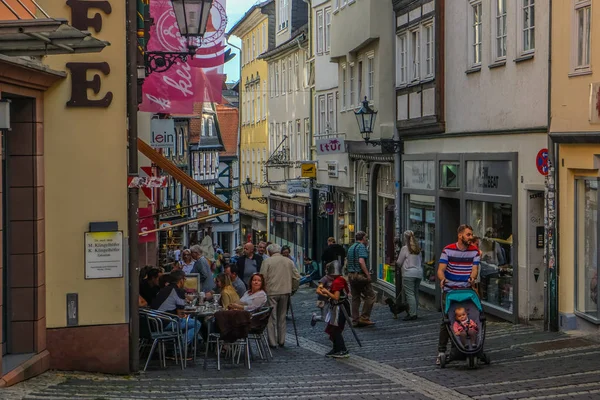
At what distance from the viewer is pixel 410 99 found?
2620 cm

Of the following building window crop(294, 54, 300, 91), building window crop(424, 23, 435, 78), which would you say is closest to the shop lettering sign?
building window crop(424, 23, 435, 78)

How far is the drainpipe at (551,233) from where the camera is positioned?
16703 millimetres

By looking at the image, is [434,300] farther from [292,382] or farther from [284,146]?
[284,146]

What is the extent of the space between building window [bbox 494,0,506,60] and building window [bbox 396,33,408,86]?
6.92 m

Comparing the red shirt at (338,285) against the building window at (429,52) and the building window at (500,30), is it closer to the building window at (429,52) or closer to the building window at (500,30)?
the building window at (500,30)

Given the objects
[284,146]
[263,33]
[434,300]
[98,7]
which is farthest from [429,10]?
[263,33]

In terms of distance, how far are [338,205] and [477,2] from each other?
1673 centimetres

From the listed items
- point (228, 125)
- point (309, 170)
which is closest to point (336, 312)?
point (309, 170)

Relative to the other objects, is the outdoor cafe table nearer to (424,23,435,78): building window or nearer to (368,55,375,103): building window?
(424,23,435,78): building window

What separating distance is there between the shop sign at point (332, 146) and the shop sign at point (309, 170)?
27.6ft

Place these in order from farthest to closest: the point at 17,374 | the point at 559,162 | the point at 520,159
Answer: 1. the point at 520,159
2. the point at 559,162
3. the point at 17,374

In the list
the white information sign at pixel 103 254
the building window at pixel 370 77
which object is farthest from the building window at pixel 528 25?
the building window at pixel 370 77

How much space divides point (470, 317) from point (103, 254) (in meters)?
4.49

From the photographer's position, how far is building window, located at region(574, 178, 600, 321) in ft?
51.6
